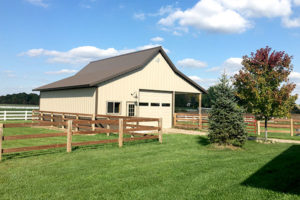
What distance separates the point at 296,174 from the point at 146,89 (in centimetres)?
1435

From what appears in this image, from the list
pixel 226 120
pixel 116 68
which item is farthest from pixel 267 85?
pixel 116 68

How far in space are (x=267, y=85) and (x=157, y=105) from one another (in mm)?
9414

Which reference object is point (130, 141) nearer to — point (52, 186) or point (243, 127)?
point (243, 127)

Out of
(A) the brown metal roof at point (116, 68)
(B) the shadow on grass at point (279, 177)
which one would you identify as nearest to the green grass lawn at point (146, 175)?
(B) the shadow on grass at point (279, 177)

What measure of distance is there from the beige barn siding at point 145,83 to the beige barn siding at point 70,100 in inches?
34.9

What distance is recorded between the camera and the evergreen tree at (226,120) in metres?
11.0

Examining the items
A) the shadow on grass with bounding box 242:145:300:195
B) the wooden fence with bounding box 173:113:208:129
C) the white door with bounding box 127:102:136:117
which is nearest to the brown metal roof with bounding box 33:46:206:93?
the white door with bounding box 127:102:136:117

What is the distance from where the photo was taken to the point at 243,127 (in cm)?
1115

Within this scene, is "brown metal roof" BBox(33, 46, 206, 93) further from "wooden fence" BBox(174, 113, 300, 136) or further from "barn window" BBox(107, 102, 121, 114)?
"wooden fence" BBox(174, 113, 300, 136)

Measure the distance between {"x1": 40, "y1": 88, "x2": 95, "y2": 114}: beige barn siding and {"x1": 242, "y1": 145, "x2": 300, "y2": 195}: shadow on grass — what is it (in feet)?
40.0

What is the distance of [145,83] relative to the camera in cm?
2014

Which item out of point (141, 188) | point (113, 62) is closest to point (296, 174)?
point (141, 188)

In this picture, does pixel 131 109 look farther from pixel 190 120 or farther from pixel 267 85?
pixel 267 85

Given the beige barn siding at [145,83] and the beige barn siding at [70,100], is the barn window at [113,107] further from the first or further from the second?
the beige barn siding at [70,100]
